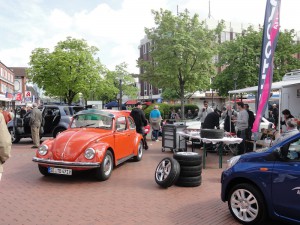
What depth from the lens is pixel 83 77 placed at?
31.8m

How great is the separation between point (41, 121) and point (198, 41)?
1572 centimetres

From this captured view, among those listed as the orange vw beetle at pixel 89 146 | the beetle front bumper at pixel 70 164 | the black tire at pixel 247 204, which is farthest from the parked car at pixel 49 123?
the black tire at pixel 247 204

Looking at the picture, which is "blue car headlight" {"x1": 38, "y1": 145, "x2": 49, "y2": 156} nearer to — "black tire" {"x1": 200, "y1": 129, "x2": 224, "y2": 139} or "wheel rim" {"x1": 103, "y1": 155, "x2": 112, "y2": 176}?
"wheel rim" {"x1": 103, "y1": 155, "x2": 112, "y2": 176}

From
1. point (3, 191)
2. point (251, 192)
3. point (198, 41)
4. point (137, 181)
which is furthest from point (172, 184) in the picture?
point (198, 41)

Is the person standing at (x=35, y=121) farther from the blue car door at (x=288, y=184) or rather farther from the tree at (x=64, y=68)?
the tree at (x=64, y=68)

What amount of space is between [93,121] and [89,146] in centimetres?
142

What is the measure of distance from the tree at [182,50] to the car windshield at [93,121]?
15790 millimetres

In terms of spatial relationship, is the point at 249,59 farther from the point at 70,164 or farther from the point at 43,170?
the point at 70,164

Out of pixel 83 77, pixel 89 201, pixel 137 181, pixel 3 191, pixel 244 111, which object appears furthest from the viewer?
pixel 83 77

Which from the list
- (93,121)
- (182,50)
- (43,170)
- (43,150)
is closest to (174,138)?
(93,121)

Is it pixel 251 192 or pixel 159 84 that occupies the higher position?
pixel 159 84

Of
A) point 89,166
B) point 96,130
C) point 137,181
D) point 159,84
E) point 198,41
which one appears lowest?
point 137,181

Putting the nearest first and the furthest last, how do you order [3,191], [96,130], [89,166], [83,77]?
[3,191]
[89,166]
[96,130]
[83,77]

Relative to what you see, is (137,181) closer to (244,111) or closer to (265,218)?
(265,218)
